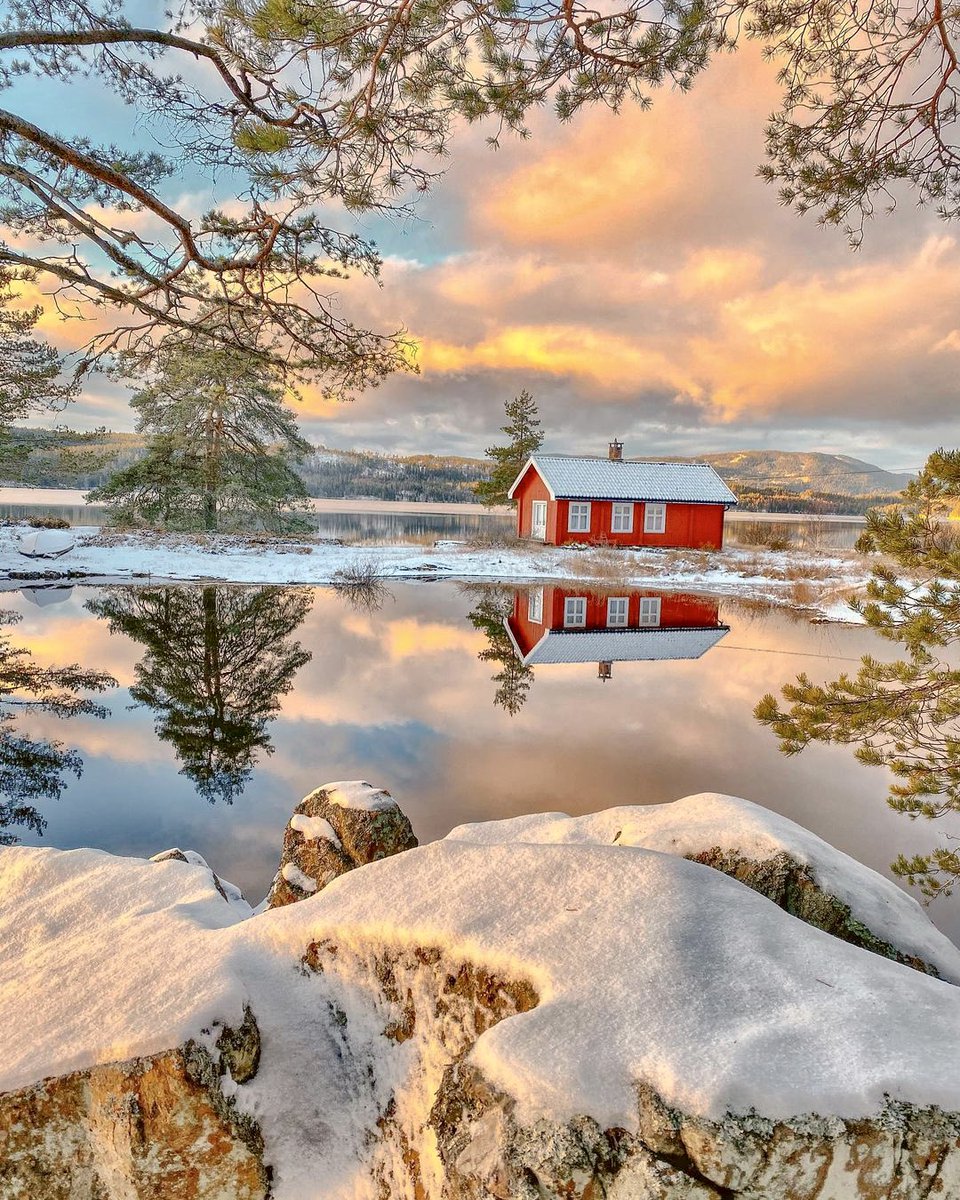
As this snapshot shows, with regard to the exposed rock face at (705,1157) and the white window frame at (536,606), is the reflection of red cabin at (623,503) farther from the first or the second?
the exposed rock face at (705,1157)

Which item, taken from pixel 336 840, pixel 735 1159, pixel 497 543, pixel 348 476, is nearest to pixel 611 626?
pixel 336 840

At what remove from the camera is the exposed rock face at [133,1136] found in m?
1.80

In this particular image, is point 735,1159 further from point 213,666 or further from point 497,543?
point 497,543

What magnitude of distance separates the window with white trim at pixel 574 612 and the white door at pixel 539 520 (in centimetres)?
1046

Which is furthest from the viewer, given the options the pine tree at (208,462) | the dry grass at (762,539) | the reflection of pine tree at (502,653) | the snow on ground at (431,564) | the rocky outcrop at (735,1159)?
the dry grass at (762,539)

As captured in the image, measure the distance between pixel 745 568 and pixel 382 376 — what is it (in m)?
19.6

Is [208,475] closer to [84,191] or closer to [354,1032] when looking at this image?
[84,191]

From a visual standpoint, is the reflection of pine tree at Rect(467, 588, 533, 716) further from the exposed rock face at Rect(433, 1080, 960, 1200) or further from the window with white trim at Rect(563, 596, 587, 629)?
the exposed rock face at Rect(433, 1080, 960, 1200)

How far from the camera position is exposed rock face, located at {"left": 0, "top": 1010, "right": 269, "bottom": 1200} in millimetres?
1801

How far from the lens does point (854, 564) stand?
22953 millimetres

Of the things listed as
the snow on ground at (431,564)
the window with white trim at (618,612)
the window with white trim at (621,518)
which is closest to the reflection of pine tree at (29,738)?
the snow on ground at (431,564)

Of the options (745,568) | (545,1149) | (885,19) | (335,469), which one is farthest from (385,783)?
(335,469)

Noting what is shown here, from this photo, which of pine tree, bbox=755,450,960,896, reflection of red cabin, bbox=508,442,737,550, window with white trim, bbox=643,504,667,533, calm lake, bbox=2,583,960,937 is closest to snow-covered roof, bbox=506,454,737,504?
reflection of red cabin, bbox=508,442,737,550

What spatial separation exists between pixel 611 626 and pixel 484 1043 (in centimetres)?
1321
